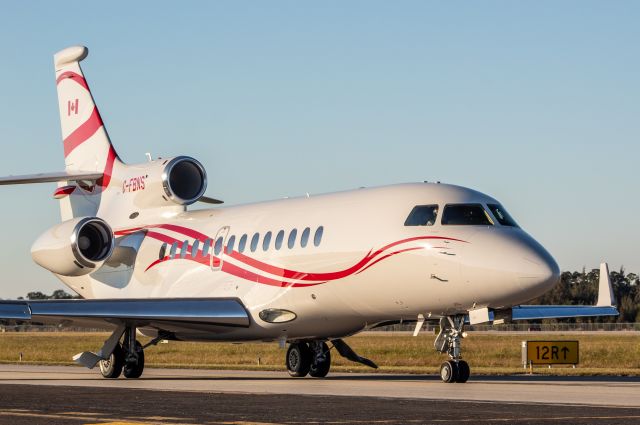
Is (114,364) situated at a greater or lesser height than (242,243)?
lesser

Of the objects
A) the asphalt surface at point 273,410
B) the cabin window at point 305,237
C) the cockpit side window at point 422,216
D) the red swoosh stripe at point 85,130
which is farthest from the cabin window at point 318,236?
the red swoosh stripe at point 85,130

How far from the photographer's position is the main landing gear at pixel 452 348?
953 inches

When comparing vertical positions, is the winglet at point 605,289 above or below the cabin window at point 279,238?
below

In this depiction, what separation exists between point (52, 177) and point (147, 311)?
24.8 feet

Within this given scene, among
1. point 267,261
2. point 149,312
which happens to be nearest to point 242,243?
point 267,261

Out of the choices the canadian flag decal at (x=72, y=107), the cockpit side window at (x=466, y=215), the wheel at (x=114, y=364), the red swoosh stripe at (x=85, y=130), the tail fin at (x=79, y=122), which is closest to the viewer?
the cockpit side window at (x=466, y=215)

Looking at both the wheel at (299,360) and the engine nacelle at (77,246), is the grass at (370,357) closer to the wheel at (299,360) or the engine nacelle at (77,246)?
the wheel at (299,360)

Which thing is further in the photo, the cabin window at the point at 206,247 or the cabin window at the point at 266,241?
the cabin window at the point at 206,247

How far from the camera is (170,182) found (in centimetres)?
3316

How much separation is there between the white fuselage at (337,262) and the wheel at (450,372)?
1145 millimetres

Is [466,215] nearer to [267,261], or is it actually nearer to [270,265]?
[270,265]

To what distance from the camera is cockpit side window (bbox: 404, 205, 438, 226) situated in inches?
984

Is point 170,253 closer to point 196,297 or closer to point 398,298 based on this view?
point 196,297

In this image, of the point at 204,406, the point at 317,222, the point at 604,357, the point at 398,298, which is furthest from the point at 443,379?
the point at 604,357
